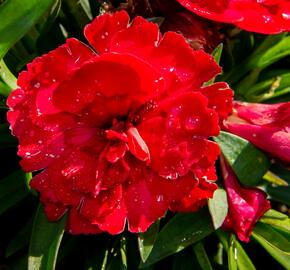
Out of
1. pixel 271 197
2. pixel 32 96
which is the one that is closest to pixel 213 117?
pixel 32 96

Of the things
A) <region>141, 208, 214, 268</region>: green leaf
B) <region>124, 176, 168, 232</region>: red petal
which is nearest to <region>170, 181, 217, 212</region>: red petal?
<region>124, 176, 168, 232</region>: red petal

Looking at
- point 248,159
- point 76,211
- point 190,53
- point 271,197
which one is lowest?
point 271,197

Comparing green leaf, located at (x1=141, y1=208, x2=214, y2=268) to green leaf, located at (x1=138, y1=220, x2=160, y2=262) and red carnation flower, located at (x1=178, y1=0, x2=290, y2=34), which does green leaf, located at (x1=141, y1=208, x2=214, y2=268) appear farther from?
red carnation flower, located at (x1=178, y1=0, x2=290, y2=34)

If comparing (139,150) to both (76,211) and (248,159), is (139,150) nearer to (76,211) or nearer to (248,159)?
(76,211)

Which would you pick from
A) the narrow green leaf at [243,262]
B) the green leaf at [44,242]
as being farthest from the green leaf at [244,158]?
the green leaf at [44,242]

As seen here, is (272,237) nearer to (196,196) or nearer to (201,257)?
(201,257)

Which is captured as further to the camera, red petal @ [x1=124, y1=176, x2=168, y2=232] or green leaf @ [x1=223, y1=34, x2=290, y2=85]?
green leaf @ [x1=223, y1=34, x2=290, y2=85]

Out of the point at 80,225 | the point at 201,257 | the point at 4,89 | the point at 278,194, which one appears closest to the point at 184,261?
the point at 201,257
